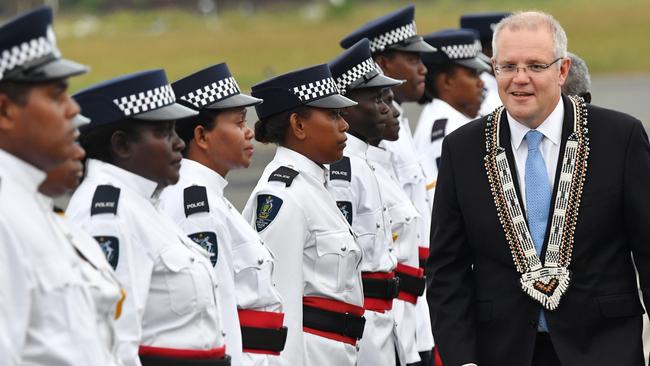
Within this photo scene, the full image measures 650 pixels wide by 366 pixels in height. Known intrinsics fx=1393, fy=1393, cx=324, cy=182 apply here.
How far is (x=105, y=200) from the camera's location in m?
4.28

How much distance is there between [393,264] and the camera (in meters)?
6.43

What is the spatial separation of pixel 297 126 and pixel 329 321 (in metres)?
0.84

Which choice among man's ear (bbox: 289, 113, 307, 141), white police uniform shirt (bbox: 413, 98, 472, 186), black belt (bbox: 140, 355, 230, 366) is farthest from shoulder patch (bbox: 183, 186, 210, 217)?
white police uniform shirt (bbox: 413, 98, 472, 186)

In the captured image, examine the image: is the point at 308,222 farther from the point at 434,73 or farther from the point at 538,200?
the point at 434,73

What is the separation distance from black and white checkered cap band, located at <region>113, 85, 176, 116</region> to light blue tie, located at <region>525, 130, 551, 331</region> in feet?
4.23

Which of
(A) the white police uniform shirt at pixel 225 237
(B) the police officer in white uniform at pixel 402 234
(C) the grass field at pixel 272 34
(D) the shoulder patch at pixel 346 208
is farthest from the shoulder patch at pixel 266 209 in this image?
(C) the grass field at pixel 272 34

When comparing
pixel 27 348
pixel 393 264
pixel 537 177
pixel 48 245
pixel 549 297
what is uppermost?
pixel 48 245

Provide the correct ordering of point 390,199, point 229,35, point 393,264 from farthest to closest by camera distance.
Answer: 1. point 229,35
2. point 390,199
3. point 393,264

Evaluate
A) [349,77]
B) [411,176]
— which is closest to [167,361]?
[349,77]

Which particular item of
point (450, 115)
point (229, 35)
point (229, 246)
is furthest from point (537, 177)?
point (229, 35)

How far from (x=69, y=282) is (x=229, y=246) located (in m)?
1.63

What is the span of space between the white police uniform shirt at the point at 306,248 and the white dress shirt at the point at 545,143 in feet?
3.33

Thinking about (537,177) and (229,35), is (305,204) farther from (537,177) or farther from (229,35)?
(229,35)

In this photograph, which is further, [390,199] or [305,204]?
[390,199]
